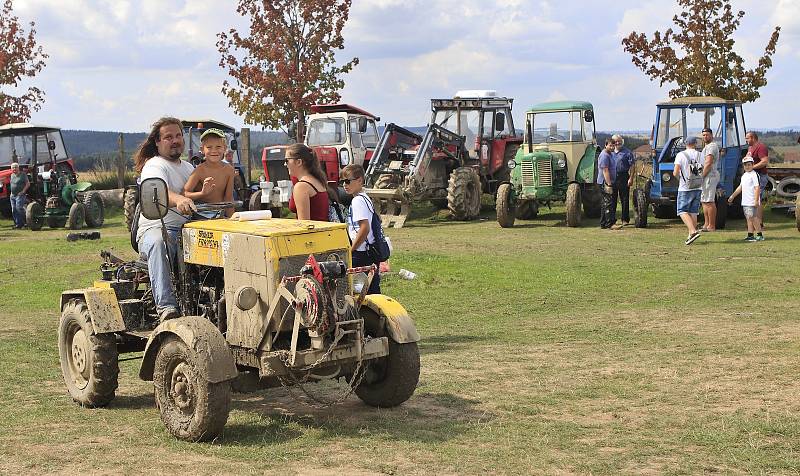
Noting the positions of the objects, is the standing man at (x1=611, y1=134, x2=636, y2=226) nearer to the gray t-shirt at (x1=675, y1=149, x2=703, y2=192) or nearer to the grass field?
the gray t-shirt at (x1=675, y1=149, x2=703, y2=192)

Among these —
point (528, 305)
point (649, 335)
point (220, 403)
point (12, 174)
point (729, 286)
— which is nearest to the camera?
point (220, 403)

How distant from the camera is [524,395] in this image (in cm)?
781

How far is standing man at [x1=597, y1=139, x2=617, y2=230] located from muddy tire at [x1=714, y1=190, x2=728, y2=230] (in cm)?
198

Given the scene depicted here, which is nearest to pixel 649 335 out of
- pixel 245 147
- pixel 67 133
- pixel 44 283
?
pixel 44 283

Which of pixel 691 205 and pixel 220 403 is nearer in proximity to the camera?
pixel 220 403

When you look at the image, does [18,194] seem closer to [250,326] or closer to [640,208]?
[640,208]

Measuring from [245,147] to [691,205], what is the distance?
15256 millimetres

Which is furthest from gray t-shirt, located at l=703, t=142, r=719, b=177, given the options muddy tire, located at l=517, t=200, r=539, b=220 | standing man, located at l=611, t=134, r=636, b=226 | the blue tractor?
muddy tire, located at l=517, t=200, r=539, b=220

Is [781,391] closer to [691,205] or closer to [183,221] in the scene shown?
[183,221]

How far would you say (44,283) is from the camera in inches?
606

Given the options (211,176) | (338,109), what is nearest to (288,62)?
(338,109)

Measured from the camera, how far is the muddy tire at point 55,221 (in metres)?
25.7

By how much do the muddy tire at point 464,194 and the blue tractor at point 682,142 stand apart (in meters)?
3.97

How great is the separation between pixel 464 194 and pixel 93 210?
28.5 feet
